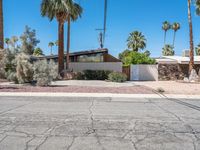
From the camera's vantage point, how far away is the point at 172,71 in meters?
38.9

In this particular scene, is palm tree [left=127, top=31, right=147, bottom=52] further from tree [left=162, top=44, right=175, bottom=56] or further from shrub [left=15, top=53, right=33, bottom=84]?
shrub [left=15, top=53, right=33, bottom=84]

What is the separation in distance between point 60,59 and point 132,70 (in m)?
9.39

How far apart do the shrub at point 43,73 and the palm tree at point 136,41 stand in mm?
41749

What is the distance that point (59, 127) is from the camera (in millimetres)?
8336

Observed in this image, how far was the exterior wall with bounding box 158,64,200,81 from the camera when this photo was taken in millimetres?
38656

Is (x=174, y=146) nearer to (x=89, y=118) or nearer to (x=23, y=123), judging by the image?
(x=89, y=118)

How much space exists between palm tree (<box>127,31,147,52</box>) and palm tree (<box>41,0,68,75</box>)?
32.1 m

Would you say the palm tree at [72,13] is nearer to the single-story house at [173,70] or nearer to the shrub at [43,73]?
the shrub at [43,73]

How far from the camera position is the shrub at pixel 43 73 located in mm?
24594

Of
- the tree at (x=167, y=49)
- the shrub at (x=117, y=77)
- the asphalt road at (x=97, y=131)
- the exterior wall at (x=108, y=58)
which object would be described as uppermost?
the tree at (x=167, y=49)

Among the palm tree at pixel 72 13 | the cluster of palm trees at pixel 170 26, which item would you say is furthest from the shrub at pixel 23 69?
the cluster of palm trees at pixel 170 26

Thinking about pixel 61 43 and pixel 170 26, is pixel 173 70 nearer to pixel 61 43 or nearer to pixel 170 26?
pixel 61 43

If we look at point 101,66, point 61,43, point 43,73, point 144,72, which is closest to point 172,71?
point 144,72

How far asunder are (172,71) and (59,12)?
16.2 m
